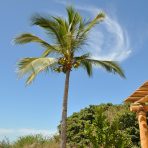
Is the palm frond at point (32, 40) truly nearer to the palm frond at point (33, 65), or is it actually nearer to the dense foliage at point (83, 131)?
the palm frond at point (33, 65)

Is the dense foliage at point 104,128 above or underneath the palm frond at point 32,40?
underneath

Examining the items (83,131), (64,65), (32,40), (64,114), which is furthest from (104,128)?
(83,131)

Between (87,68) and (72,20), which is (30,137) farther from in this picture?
(72,20)

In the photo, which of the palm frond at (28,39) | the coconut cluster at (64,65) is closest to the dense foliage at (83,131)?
the coconut cluster at (64,65)

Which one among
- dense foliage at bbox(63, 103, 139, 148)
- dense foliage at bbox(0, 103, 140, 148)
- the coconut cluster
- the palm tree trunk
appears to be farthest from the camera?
dense foliage at bbox(0, 103, 140, 148)

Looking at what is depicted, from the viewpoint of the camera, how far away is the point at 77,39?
14.6 metres

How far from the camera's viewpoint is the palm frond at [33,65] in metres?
13.7

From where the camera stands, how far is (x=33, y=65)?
45.2ft

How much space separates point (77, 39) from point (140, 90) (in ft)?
22.3

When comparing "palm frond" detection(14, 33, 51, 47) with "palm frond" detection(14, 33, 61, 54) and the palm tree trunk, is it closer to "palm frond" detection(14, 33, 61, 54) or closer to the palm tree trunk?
"palm frond" detection(14, 33, 61, 54)

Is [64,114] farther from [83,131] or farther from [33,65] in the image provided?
[83,131]

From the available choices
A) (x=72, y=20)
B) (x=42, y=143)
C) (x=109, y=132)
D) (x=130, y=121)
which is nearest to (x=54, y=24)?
(x=72, y=20)

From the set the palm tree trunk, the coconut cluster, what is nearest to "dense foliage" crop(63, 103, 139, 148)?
the palm tree trunk

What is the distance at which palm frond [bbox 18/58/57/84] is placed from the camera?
1369cm
